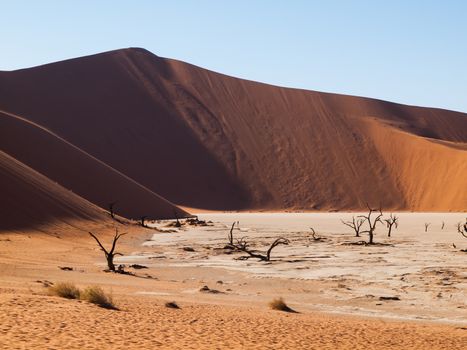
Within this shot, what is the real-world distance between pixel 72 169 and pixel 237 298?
41.8 meters

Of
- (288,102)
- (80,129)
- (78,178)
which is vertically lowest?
(78,178)

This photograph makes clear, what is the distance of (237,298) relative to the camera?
54.9 ft

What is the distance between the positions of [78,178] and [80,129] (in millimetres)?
43341

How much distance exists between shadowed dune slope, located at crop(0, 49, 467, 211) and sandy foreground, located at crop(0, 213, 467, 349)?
217 ft

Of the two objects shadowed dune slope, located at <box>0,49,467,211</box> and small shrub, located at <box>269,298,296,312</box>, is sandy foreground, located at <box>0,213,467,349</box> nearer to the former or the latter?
small shrub, located at <box>269,298,296,312</box>

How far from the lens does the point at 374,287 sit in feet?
60.9

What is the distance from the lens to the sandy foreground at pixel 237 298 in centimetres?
1059

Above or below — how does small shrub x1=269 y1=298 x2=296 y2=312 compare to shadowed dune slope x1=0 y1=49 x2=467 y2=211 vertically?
below

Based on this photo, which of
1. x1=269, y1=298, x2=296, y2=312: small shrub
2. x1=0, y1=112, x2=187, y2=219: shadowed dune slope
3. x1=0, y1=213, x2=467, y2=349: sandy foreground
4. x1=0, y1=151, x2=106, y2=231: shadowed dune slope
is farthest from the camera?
x1=0, y1=112, x2=187, y2=219: shadowed dune slope

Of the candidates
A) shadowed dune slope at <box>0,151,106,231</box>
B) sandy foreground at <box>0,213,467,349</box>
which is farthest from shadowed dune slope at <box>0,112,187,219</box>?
sandy foreground at <box>0,213,467,349</box>

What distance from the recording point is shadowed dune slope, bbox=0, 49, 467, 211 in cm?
9688

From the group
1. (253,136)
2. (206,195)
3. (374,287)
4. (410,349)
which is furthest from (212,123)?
(410,349)

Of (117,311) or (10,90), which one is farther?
(10,90)

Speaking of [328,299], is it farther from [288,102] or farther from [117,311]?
[288,102]
